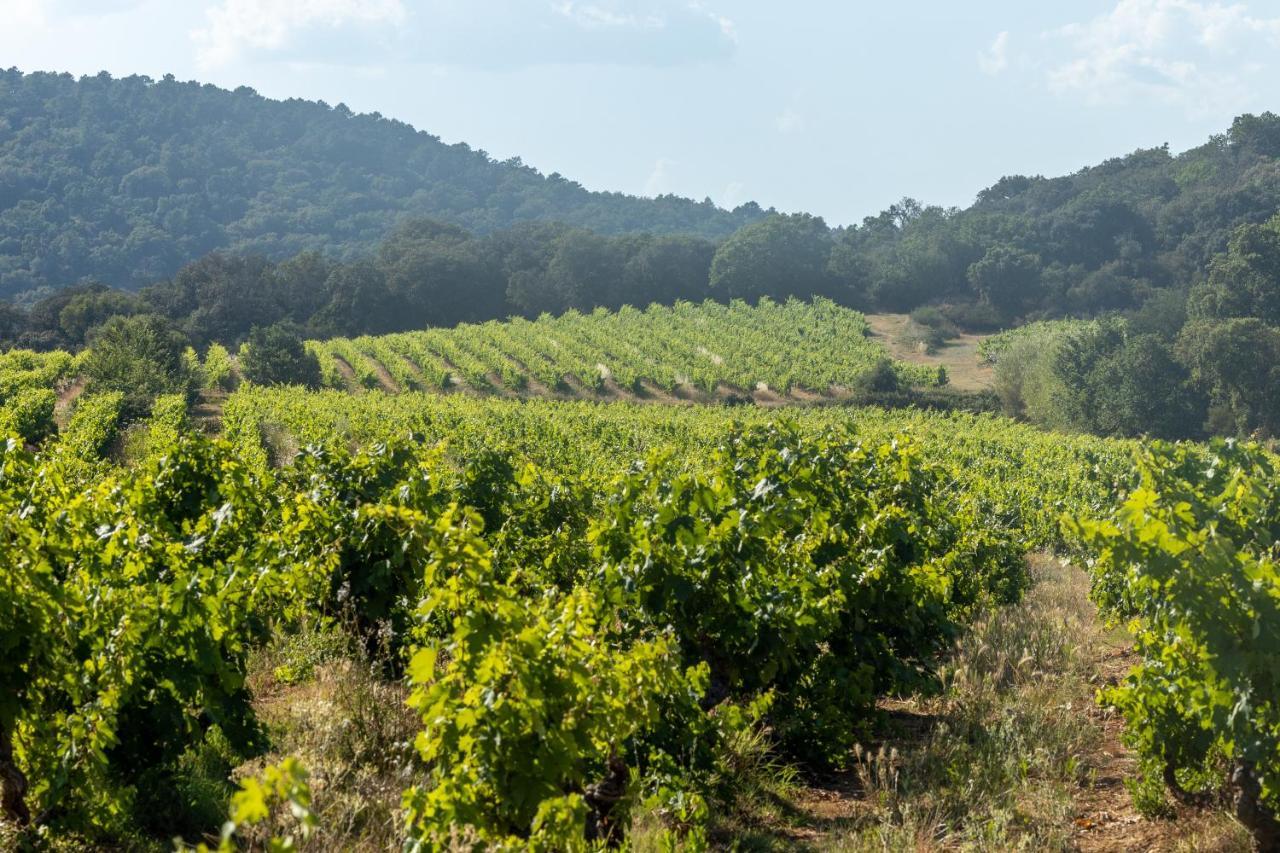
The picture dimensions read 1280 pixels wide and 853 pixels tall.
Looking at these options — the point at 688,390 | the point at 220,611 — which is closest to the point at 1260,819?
the point at 220,611

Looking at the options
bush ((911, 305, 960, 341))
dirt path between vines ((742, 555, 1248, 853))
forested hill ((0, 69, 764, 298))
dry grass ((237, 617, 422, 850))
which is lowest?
dirt path between vines ((742, 555, 1248, 853))

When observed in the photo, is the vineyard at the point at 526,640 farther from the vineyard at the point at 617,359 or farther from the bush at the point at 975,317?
the bush at the point at 975,317

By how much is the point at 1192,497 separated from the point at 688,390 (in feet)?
140

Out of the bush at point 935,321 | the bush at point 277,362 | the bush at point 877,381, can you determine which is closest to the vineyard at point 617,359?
the bush at point 877,381

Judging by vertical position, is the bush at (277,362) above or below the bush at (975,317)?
below

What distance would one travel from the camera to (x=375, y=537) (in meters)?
8.39

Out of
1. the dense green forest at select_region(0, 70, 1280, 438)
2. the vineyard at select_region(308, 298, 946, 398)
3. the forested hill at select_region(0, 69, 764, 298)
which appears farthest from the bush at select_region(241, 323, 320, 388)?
the forested hill at select_region(0, 69, 764, 298)

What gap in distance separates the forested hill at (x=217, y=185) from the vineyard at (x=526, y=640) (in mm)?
97421

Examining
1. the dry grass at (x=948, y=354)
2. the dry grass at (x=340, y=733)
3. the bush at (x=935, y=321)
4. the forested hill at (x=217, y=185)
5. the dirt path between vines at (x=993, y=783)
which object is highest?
the forested hill at (x=217, y=185)

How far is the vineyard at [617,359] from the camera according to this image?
50000mm

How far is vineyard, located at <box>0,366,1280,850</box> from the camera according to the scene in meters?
4.91

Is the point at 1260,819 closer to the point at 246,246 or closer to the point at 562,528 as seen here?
the point at 562,528

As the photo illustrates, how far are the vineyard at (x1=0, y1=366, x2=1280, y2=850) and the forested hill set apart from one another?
320 feet

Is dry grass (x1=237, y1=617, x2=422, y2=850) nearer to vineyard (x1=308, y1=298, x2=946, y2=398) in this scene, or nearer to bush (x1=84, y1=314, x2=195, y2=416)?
bush (x1=84, y1=314, x2=195, y2=416)
